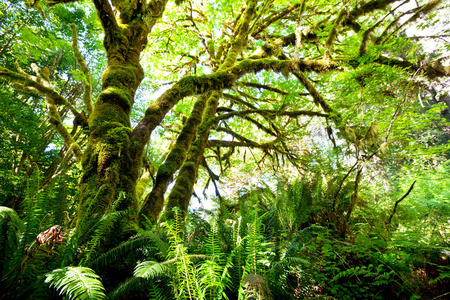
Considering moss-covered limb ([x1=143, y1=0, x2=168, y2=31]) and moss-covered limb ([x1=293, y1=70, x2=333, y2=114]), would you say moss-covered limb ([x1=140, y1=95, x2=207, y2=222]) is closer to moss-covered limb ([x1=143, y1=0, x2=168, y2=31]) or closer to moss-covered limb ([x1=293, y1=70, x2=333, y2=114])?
moss-covered limb ([x1=143, y1=0, x2=168, y2=31])

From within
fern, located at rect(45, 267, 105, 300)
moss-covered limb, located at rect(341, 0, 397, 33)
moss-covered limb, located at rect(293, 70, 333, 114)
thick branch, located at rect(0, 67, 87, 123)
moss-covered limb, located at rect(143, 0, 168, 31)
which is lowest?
fern, located at rect(45, 267, 105, 300)

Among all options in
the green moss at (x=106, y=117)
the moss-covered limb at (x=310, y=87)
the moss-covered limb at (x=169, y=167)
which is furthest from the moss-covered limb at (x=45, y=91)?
the moss-covered limb at (x=310, y=87)

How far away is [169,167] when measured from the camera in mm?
3539

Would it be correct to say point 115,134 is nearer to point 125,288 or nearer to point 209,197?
point 125,288

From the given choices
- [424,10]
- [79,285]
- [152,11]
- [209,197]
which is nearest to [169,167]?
[79,285]

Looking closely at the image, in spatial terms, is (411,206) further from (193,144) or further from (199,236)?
(193,144)

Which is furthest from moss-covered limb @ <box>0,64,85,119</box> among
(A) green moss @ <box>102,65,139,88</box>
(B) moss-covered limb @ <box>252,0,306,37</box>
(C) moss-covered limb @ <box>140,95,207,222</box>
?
(B) moss-covered limb @ <box>252,0,306,37</box>

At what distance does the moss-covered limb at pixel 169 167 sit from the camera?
3.02 metres

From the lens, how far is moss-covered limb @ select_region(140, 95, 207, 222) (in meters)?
3.02

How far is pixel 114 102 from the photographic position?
9.08 feet

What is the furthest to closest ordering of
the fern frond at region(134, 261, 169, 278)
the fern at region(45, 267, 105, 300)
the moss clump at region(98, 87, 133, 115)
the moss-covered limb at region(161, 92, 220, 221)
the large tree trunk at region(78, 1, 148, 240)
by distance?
1. the moss-covered limb at region(161, 92, 220, 221)
2. the moss clump at region(98, 87, 133, 115)
3. the large tree trunk at region(78, 1, 148, 240)
4. the fern frond at region(134, 261, 169, 278)
5. the fern at region(45, 267, 105, 300)

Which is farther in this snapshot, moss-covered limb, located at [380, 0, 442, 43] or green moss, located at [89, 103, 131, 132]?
moss-covered limb, located at [380, 0, 442, 43]

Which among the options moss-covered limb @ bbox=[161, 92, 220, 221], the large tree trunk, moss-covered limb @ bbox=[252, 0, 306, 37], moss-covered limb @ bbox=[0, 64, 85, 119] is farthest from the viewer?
moss-covered limb @ bbox=[252, 0, 306, 37]

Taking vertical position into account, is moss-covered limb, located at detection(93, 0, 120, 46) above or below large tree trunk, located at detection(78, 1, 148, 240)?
above
